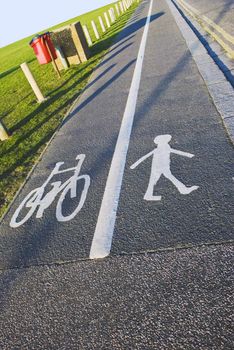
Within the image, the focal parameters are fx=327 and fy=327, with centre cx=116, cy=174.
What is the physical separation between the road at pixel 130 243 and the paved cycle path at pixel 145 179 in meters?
0.02

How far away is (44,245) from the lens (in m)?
3.54

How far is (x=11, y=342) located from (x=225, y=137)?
135 inches

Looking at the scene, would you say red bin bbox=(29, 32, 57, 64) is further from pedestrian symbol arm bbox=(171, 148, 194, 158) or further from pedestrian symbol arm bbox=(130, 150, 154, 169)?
pedestrian symbol arm bbox=(171, 148, 194, 158)

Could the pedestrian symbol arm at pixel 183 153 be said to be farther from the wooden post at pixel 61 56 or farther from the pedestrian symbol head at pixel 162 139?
the wooden post at pixel 61 56

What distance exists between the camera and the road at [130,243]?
7.82 feet

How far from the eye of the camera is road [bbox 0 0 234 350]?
2385 millimetres

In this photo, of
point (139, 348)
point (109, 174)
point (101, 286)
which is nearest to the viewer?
point (139, 348)

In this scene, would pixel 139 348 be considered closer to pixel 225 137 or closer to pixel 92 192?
pixel 92 192

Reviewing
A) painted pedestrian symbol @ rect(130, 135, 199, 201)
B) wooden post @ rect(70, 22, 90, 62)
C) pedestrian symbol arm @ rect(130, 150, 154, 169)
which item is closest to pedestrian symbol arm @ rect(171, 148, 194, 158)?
painted pedestrian symbol @ rect(130, 135, 199, 201)

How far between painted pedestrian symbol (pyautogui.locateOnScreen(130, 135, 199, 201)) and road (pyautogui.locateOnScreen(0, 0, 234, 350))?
0.05 feet

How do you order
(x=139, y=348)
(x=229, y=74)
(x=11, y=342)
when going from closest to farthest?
(x=139, y=348) < (x=11, y=342) < (x=229, y=74)

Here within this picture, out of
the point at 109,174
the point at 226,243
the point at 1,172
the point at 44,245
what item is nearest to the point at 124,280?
the point at 226,243

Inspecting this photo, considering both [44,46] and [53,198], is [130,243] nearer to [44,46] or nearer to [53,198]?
[53,198]

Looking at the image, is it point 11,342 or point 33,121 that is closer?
point 11,342
